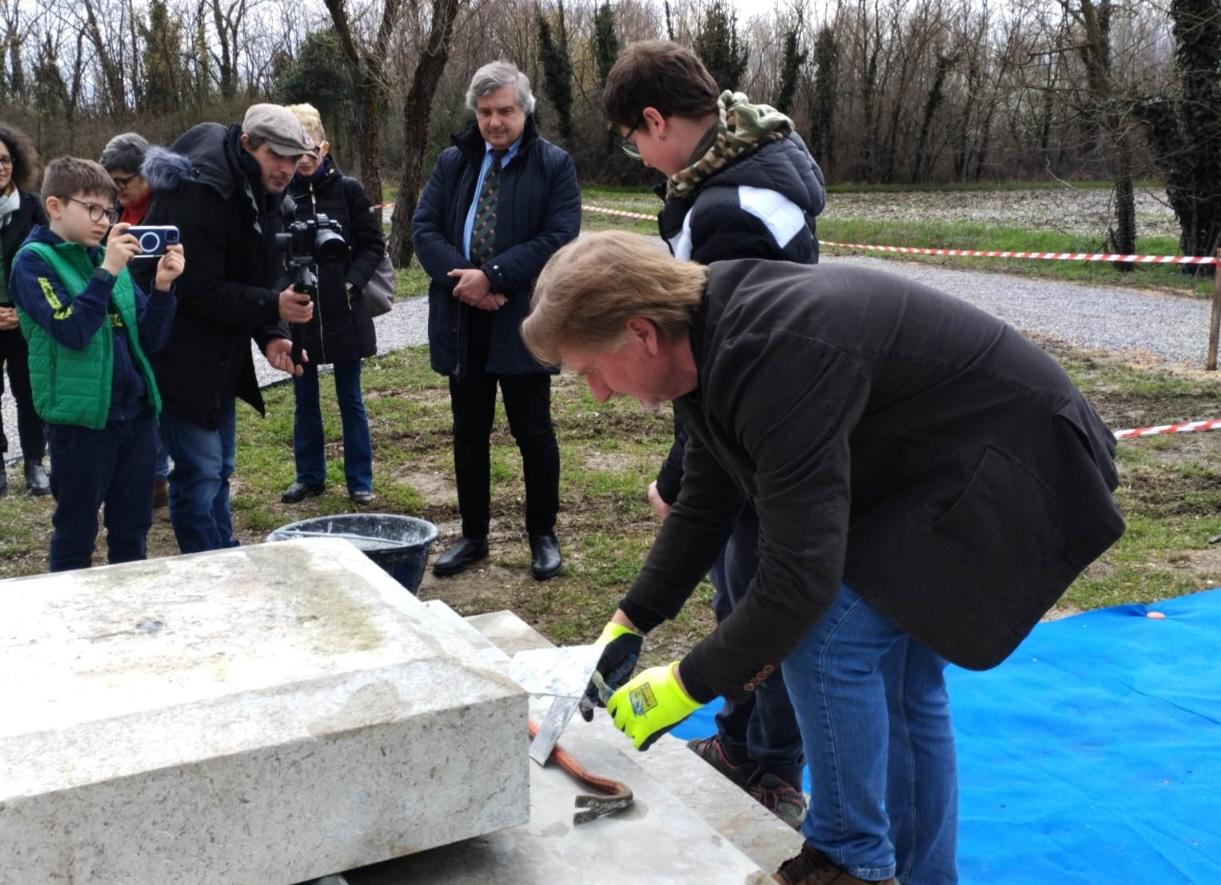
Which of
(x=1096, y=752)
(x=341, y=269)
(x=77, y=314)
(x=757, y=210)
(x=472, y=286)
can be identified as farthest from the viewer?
(x=341, y=269)

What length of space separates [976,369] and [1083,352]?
8522 mm

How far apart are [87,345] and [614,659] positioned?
209 cm

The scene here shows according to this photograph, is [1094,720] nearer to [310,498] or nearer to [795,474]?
[795,474]

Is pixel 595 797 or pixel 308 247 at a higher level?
pixel 308 247

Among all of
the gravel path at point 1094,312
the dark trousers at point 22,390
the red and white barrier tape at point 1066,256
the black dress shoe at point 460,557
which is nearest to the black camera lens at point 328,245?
the black dress shoe at point 460,557

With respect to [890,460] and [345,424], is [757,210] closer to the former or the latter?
[890,460]

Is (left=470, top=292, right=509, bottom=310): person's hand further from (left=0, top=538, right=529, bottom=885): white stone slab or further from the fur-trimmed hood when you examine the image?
(left=0, top=538, right=529, bottom=885): white stone slab

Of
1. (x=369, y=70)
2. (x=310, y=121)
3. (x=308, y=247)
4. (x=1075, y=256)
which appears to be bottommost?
(x=1075, y=256)

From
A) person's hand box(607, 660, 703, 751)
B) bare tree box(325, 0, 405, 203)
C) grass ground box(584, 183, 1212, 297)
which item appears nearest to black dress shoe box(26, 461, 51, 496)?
person's hand box(607, 660, 703, 751)

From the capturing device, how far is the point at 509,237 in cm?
432

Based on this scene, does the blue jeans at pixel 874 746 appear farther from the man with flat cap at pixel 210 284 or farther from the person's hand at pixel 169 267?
the man with flat cap at pixel 210 284

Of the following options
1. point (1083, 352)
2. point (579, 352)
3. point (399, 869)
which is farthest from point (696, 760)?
point (1083, 352)

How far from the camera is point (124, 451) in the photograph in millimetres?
3697

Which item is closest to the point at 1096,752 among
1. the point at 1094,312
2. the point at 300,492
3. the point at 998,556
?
the point at 998,556
